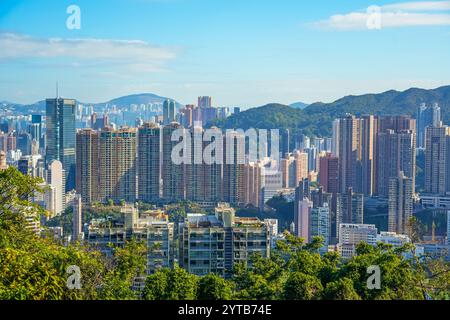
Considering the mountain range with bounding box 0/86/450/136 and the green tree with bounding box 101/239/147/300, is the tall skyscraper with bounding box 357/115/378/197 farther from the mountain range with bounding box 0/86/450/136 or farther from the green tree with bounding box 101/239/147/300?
the green tree with bounding box 101/239/147/300

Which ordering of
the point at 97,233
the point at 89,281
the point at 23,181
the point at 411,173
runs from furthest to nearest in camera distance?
the point at 411,173 < the point at 97,233 < the point at 23,181 < the point at 89,281

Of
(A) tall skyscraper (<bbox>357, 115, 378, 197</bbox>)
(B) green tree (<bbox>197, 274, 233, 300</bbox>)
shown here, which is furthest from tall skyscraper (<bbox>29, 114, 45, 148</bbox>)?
(A) tall skyscraper (<bbox>357, 115, 378, 197</bbox>)

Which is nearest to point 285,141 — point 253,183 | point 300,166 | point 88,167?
point 300,166

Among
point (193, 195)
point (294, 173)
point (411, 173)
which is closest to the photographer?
point (193, 195)

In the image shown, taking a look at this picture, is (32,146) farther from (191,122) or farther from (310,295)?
(310,295)

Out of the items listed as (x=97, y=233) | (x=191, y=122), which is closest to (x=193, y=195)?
A: (x=191, y=122)

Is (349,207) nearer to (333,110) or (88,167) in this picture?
(333,110)
